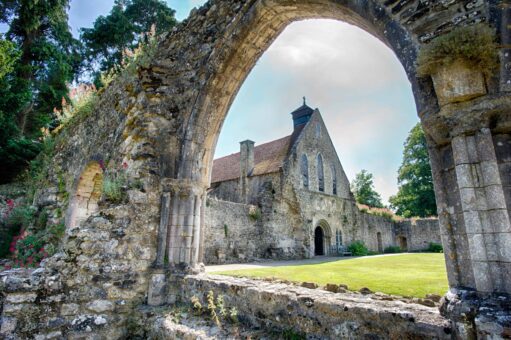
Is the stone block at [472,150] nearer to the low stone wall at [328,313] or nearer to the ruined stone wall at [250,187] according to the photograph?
the low stone wall at [328,313]

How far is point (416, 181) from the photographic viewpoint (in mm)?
27297

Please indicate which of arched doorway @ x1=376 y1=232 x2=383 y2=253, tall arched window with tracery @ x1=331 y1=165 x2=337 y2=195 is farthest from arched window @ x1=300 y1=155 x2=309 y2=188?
arched doorway @ x1=376 y1=232 x2=383 y2=253

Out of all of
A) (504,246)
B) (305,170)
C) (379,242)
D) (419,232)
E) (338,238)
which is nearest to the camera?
(504,246)

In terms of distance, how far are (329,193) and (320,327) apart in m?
18.0

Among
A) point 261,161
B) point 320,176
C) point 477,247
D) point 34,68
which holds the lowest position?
point 477,247

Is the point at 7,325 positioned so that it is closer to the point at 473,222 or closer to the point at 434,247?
the point at 473,222

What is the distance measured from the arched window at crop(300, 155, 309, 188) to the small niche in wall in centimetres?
A: 1316

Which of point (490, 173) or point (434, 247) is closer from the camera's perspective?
point (490, 173)

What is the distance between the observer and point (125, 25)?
1916cm

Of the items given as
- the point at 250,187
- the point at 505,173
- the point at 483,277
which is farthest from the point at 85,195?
the point at 250,187

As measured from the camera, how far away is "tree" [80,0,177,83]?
61.4 ft

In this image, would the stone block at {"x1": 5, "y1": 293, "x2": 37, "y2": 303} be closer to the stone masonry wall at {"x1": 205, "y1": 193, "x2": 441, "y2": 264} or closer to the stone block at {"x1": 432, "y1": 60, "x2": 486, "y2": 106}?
the stone block at {"x1": 432, "y1": 60, "x2": 486, "y2": 106}

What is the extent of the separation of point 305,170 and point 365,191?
20499mm

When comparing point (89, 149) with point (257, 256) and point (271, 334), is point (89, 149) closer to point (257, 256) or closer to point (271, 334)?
point (271, 334)
